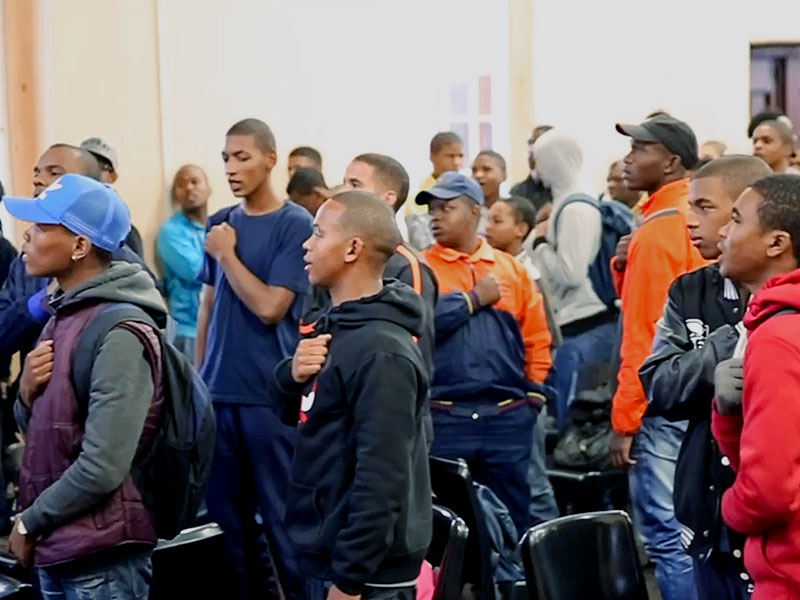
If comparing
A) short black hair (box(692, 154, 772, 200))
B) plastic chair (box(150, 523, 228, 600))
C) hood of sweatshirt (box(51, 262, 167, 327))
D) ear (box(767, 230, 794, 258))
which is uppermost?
short black hair (box(692, 154, 772, 200))

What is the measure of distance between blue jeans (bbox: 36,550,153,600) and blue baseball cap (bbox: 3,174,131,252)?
0.70 metres

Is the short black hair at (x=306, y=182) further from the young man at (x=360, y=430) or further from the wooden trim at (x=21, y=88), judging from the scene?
the young man at (x=360, y=430)

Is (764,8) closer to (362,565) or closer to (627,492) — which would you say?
(627,492)

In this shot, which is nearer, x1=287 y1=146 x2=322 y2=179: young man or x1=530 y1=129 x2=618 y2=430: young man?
x1=530 y1=129 x2=618 y2=430: young man

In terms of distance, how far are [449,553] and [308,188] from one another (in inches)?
140

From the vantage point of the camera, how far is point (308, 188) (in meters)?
6.40

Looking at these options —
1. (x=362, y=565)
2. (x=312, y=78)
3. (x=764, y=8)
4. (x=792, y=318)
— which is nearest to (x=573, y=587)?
(x=362, y=565)

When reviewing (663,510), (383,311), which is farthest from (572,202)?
(383,311)

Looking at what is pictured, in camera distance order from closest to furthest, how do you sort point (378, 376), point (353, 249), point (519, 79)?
point (378, 376), point (353, 249), point (519, 79)

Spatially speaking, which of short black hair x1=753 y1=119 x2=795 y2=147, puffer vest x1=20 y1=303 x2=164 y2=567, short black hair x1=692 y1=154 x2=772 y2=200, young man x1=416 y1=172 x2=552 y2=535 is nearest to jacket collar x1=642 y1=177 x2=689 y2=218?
young man x1=416 y1=172 x2=552 y2=535

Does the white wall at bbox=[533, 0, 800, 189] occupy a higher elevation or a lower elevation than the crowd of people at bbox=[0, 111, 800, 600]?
higher

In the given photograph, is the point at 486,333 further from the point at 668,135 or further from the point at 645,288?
the point at 668,135

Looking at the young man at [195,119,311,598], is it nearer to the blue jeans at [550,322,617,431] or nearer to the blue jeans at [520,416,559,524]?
the blue jeans at [520,416,559,524]

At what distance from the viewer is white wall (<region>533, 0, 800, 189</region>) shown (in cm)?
992
